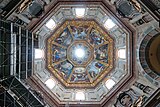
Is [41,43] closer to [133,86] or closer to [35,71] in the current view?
[35,71]

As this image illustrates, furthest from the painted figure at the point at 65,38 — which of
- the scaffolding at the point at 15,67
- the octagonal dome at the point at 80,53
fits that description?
the scaffolding at the point at 15,67

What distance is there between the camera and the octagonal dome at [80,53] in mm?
28500

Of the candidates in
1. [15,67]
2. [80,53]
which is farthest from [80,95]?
[15,67]

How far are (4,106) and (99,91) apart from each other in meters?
10.5

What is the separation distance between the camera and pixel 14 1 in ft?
61.9

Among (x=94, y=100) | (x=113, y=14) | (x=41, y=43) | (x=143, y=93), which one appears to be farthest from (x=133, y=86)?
(x=41, y=43)

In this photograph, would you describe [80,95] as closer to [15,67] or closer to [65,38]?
[65,38]

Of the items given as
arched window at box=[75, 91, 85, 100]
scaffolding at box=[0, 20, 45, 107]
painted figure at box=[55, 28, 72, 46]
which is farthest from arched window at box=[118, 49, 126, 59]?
scaffolding at box=[0, 20, 45, 107]

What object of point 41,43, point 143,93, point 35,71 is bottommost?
point 143,93

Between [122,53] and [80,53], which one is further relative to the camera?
[80,53]

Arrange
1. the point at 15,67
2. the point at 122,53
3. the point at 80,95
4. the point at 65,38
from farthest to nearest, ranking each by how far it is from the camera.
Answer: the point at 65,38
the point at 80,95
the point at 122,53
the point at 15,67

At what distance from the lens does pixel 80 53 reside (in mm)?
31266

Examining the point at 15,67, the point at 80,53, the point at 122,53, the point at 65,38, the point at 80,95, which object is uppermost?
the point at 65,38

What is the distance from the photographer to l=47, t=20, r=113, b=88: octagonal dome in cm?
2850
